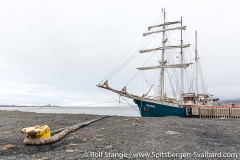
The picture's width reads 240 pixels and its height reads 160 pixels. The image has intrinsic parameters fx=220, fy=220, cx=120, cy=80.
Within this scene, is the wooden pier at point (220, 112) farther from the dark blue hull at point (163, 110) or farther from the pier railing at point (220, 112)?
the dark blue hull at point (163, 110)

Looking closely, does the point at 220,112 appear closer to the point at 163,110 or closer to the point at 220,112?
the point at 220,112

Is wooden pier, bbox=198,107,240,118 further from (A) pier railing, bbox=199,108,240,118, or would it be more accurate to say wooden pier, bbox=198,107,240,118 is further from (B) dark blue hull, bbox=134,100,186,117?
(B) dark blue hull, bbox=134,100,186,117

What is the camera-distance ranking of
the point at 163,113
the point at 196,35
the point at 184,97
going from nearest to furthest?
1. the point at 163,113
2. the point at 184,97
3. the point at 196,35

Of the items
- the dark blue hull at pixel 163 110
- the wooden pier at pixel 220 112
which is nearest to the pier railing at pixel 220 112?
the wooden pier at pixel 220 112

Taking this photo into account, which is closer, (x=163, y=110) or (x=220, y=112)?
(x=220, y=112)

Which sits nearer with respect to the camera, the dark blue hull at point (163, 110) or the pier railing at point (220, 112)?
the pier railing at point (220, 112)

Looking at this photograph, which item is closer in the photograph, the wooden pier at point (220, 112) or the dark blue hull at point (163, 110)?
the wooden pier at point (220, 112)

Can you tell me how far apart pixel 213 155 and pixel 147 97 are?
2774 cm

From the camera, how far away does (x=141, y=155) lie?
6730mm

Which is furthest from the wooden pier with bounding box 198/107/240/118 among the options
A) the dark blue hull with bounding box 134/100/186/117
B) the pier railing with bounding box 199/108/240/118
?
the dark blue hull with bounding box 134/100/186/117

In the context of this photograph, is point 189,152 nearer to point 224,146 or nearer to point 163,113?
point 224,146

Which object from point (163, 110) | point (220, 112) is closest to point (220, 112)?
point (220, 112)

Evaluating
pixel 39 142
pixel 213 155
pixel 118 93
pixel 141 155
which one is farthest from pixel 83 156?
pixel 118 93

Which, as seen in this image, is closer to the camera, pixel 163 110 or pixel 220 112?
pixel 220 112
